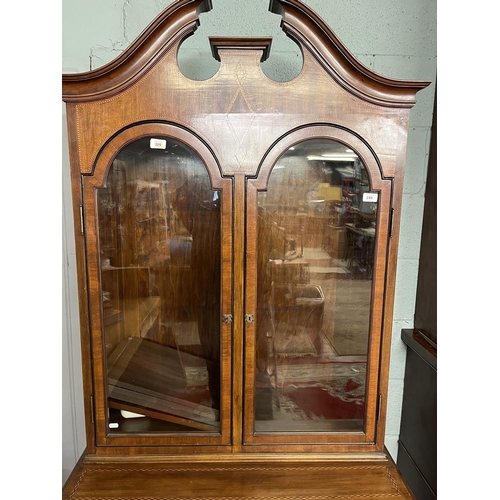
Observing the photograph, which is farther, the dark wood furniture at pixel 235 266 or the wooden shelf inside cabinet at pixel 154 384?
the wooden shelf inside cabinet at pixel 154 384

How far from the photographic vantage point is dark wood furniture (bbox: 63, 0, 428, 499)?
0.75 meters

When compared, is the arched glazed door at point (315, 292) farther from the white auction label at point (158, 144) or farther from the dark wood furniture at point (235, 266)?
the white auction label at point (158, 144)

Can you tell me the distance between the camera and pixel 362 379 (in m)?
0.87

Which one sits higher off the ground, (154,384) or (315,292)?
(315,292)

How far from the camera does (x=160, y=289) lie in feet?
2.87

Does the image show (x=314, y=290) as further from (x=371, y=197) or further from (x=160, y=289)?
(x=160, y=289)

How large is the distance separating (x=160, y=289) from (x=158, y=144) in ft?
1.04

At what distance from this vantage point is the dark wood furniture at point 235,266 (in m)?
0.75

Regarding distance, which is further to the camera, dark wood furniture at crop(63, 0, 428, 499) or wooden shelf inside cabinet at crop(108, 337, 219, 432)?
wooden shelf inside cabinet at crop(108, 337, 219, 432)

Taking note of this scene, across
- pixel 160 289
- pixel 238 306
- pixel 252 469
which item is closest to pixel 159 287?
pixel 160 289

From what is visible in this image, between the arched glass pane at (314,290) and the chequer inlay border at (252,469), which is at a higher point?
the arched glass pane at (314,290)

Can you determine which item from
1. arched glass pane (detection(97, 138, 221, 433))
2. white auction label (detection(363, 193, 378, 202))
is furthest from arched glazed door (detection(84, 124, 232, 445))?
white auction label (detection(363, 193, 378, 202))

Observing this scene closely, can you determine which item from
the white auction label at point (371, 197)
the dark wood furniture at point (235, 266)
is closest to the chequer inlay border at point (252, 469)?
the dark wood furniture at point (235, 266)

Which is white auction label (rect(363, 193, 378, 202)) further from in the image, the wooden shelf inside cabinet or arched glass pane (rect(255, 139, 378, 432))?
the wooden shelf inside cabinet
